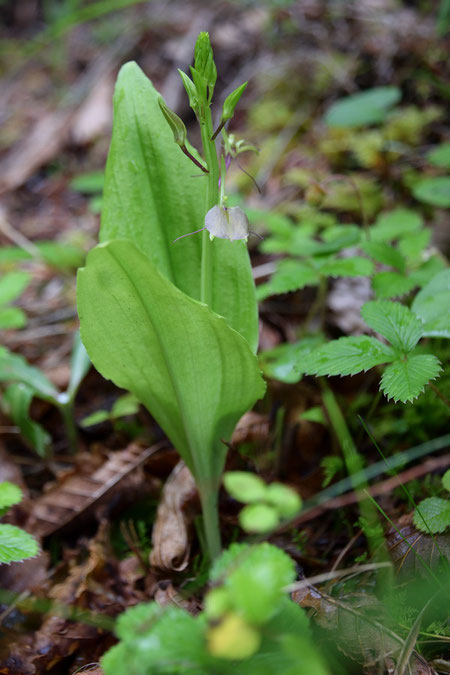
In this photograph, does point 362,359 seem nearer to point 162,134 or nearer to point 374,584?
point 374,584

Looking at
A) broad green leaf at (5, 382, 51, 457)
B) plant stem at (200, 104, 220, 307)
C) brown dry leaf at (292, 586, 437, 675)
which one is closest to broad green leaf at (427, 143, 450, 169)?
plant stem at (200, 104, 220, 307)

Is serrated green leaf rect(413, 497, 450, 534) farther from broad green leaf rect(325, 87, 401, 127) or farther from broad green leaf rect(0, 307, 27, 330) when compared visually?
broad green leaf rect(325, 87, 401, 127)

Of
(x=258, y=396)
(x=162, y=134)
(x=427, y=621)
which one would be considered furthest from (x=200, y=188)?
(x=427, y=621)

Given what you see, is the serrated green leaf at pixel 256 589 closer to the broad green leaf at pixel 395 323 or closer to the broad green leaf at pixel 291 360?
the broad green leaf at pixel 395 323

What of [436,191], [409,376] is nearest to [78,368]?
[409,376]

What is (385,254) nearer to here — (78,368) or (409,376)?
(409,376)

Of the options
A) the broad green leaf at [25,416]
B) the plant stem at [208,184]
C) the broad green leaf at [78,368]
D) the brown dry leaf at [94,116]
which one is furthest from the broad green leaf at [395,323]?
the brown dry leaf at [94,116]
